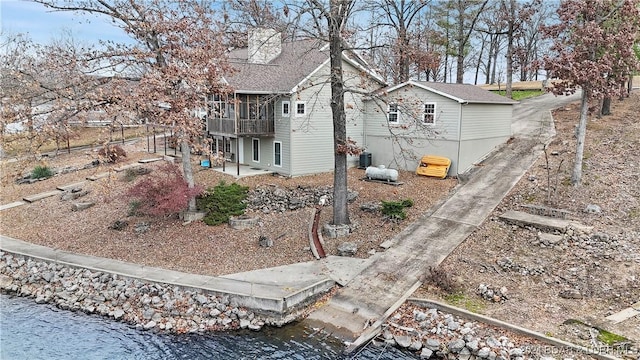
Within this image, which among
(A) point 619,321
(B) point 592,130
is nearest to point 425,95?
(B) point 592,130

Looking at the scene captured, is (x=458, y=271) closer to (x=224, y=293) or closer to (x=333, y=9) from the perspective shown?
(x=224, y=293)

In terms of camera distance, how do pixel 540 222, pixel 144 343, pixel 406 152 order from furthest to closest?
pixel 406 152
pixel 540 222
pixel 144 343

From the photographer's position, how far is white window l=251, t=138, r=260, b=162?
2281cm

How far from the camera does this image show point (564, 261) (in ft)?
39.4

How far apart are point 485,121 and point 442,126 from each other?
288 centimetres

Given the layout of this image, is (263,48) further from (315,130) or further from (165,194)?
(165,194)

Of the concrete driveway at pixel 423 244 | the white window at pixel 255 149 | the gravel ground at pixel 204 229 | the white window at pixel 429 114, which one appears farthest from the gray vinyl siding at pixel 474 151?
the white window at pixel 255 149

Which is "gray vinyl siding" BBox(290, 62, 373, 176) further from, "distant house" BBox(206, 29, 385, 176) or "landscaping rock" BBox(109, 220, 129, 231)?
"landscaping rock" BBox(109, 220, 129, 231)

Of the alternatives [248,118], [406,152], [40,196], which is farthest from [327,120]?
[40,196]

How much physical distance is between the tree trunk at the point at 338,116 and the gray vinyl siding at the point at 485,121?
25.5 ft

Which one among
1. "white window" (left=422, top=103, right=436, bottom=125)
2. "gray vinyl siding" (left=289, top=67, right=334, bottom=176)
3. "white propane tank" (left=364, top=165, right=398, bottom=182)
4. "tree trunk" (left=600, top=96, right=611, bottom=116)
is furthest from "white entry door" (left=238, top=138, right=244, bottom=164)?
"tree trunk" (left=600, top=96, right=611, bottom=116)

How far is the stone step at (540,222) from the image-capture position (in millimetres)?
13562

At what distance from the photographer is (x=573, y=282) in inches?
435

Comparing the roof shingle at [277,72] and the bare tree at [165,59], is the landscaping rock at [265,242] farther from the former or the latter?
the roof shingle at [277,72]
